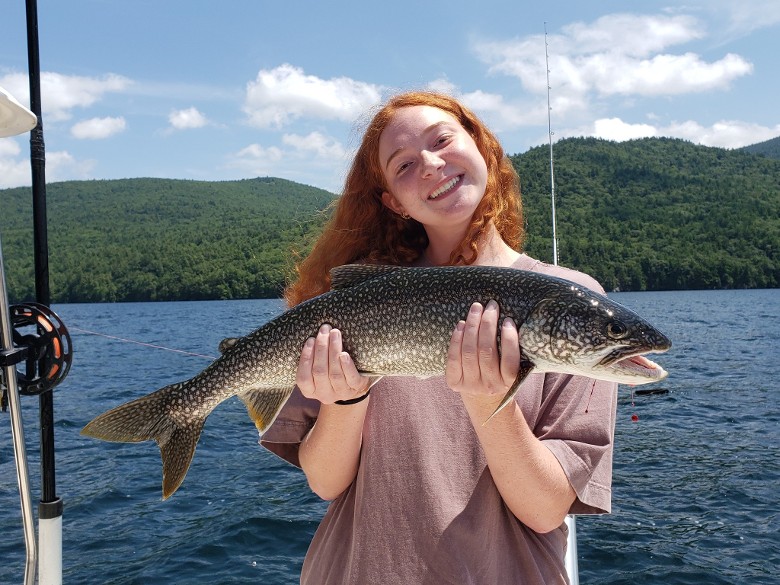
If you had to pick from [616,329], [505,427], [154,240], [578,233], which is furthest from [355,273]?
[154,240]

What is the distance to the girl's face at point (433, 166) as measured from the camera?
3.00m

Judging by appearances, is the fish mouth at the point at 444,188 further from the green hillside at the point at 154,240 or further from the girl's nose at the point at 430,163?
the green hillside at the point at 154,240

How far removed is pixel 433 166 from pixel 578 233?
98785mm

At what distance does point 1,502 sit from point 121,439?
37.3ft

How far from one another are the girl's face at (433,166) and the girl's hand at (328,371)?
725 millimetres

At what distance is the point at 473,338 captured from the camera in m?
2.63

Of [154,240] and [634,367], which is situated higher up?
[154,240]

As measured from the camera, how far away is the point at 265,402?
3080mm

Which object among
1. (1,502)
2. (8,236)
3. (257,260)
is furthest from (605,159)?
(1,502)

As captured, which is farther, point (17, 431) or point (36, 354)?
point (36, 354)

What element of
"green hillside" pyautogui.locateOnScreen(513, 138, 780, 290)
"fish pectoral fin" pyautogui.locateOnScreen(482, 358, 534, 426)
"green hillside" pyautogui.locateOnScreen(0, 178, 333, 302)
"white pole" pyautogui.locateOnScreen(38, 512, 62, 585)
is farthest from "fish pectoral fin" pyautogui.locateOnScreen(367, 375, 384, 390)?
"green hillside" pyautogui.locateOnScreen(513, 138, 780, 290)

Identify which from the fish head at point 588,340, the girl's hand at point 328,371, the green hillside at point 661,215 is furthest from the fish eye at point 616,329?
the green hillside at point 661,215

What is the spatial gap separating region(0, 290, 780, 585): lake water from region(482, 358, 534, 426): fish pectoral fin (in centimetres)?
431

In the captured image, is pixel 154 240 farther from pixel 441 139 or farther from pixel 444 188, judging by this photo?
pixel 444 188
